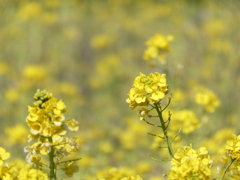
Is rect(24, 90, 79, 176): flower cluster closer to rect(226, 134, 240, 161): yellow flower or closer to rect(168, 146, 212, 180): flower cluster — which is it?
rect(168, 146, 212, 180): flower cluster

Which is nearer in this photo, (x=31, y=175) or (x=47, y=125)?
(x=31, y=175)

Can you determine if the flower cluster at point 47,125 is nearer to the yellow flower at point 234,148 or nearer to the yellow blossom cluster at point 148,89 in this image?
the yellow blossom cluster at point 148,89

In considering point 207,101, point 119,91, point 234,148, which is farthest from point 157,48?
point 119,91

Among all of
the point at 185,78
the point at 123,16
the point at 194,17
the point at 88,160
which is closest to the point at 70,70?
the point at 185,78

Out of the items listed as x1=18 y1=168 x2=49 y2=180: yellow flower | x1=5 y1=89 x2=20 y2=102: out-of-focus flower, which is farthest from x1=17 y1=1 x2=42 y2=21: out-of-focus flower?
x1=18 y1=168 x2=49 y2=180: yellow flower

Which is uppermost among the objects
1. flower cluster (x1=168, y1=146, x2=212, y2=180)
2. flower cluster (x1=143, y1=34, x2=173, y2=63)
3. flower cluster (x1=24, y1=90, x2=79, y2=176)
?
flower cluster (x1=143, y1=34, x2=173, y2=63)

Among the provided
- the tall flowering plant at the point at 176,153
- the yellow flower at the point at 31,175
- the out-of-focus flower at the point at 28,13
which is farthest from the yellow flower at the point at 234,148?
the out-of-focus flower at the point at 28,13

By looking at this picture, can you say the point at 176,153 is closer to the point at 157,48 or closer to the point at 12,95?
the point at 157,48

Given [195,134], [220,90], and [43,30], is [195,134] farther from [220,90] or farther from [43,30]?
[43,30]

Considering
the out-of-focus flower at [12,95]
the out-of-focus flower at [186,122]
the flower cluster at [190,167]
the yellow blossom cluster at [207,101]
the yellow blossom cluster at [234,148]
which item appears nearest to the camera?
the flower cluster at [190,167]
